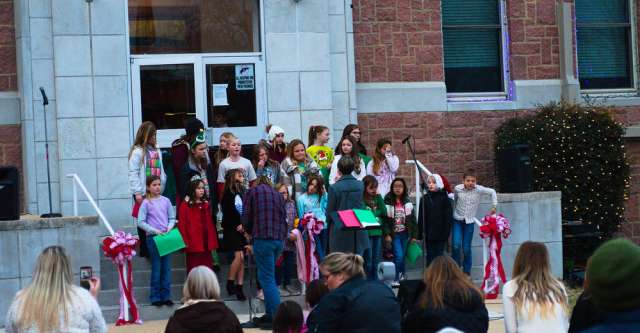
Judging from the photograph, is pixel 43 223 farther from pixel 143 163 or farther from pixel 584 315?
pixel 584 315

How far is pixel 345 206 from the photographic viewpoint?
12672 mm

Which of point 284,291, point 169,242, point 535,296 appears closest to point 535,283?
point 535,296

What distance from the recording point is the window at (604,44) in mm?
18617

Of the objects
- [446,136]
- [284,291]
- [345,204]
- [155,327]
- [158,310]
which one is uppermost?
[446,136]

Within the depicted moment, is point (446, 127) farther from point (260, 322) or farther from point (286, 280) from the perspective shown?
point (260, 322)

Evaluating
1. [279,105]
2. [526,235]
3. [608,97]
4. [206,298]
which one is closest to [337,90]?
[279,105]

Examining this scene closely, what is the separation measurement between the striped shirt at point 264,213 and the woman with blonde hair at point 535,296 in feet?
15.1

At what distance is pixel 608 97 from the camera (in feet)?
60.6

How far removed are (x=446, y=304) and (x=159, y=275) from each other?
21.0 feet

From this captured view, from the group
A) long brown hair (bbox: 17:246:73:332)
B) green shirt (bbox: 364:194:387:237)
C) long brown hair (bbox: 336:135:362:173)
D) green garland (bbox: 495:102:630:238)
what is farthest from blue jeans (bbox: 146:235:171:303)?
long brown hair (bbox: 17:246:73:332)

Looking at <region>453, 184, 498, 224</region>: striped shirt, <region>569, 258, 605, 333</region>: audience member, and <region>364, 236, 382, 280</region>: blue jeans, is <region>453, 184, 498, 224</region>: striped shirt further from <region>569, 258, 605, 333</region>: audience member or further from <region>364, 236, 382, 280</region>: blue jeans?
<region>569, 258, 605, 333</region>: audience member

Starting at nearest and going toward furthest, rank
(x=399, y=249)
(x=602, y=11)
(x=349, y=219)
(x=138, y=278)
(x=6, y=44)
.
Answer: (x=349, y=219) < (x=138, y=278) < (x=399, y=249) < (x=6, y=44) < (x=602, y=11)

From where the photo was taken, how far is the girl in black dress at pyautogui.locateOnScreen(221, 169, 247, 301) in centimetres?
1327

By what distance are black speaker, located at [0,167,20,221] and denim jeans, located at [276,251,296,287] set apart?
9.80 feet
